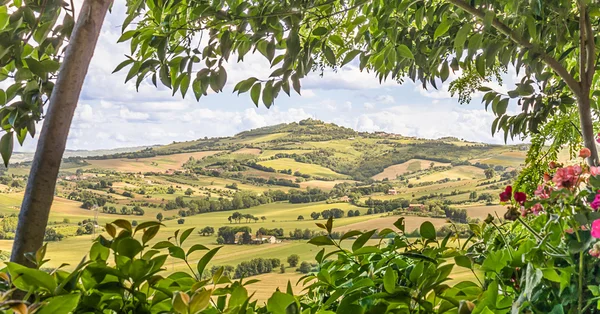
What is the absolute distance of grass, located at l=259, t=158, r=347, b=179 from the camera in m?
2.57

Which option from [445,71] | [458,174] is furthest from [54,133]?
[458,174]

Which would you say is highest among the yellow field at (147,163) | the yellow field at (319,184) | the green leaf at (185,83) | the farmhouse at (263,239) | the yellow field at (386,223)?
the green leaf at (185,83)

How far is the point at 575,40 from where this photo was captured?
1397mm

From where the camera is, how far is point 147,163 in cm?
247

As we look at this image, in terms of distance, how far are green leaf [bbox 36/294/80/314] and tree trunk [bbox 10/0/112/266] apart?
19.8 inches

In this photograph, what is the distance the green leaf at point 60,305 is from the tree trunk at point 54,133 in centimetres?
50

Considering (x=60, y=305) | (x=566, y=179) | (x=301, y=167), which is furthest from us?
(x=301, y=167)

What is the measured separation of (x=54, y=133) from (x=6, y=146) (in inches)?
2.9

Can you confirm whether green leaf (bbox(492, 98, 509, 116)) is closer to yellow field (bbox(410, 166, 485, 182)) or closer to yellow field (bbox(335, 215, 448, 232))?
yellow field (bbox(335, 215, 448, 232))

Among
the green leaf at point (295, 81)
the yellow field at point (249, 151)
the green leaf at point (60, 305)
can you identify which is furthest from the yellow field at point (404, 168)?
the green leaf at point (60, 305)

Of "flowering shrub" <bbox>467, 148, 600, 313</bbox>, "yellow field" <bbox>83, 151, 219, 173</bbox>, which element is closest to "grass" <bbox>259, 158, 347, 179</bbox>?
"yellow field" <bbox>83, 151, 219, 173</bbox>

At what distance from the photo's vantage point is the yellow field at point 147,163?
2367 millimetres

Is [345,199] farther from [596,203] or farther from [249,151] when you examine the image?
[596,203]

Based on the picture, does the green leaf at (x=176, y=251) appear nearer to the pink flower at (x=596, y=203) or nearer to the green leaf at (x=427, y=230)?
the green leaf at (x=427, y=230)
